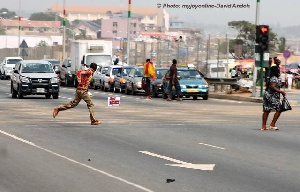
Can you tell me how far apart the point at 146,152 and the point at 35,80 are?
24.4 meters

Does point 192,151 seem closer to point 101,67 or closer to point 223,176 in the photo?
point 223,176

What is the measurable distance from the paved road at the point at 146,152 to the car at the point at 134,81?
726 inches

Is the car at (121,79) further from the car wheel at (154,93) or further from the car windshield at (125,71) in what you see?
the car wheel at (154,93)

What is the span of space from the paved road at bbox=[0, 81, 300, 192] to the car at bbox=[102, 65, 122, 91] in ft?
79.6

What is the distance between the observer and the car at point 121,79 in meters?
55.8

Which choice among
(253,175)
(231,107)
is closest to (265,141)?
(253,175)

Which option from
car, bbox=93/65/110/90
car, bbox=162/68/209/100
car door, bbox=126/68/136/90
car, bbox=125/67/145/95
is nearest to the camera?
car, bbox=162/68/209/100

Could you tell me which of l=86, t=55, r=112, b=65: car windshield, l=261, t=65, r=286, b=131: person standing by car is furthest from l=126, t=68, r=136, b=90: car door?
l=261, t=65, r=286, b=131: person standing by car

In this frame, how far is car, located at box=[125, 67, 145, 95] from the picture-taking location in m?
52.5

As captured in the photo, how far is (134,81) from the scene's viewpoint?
52938mm

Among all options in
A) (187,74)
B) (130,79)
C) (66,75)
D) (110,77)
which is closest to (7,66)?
(66,75)

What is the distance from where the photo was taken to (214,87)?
55.8 metres

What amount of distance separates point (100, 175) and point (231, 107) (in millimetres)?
23725

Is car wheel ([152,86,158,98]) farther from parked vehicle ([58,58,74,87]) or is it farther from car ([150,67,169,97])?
parked vehicle ([58,58,74,87])
